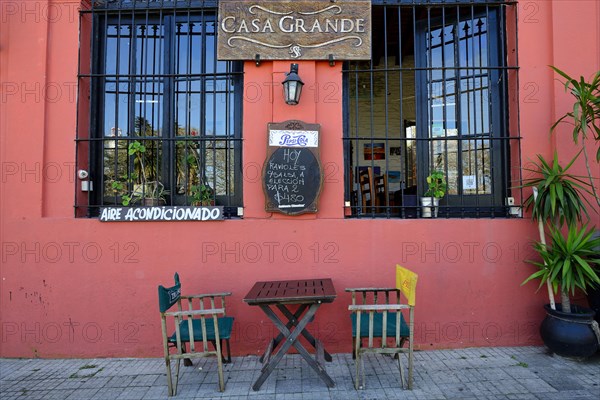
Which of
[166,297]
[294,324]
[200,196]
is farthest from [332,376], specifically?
[200,196]

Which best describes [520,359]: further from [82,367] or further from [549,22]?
[82,367]

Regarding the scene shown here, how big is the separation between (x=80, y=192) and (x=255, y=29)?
2958mm

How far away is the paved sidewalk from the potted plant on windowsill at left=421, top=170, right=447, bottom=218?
1.68 m

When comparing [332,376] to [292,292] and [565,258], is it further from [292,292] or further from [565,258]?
[565,258]

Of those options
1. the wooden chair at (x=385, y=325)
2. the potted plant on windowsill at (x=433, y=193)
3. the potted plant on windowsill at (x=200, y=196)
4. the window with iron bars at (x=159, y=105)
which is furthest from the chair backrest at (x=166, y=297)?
the potted plant on windowsill at (x=433, y=193)

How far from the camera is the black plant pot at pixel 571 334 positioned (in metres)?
4.15

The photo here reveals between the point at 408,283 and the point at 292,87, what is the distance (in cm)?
248

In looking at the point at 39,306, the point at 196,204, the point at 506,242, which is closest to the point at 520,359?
the point at 506,242

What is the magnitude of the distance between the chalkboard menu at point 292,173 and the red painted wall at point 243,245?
148mm

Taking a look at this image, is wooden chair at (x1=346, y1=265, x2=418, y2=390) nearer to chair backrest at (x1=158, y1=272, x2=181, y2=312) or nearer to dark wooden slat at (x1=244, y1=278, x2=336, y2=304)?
dark wooden slat at (x1=244, y1=278, x2=336, y2=304)

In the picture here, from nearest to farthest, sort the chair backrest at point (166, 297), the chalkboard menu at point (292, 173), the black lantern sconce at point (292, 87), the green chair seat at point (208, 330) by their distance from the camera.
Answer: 1. the chair backrest at point (166, 297)
2. the green chair seat at point (208, 330)
3. the black lantern sconce at point (292, 87)
4. the chalkboard menu at point (292, 173)

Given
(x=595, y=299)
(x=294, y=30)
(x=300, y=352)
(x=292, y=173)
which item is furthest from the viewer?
(x=294, y=30)

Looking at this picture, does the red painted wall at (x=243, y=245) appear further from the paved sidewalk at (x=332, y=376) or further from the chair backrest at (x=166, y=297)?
the chair backrest at (x=166, y=297)

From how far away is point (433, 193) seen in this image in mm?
Answer: 4957
